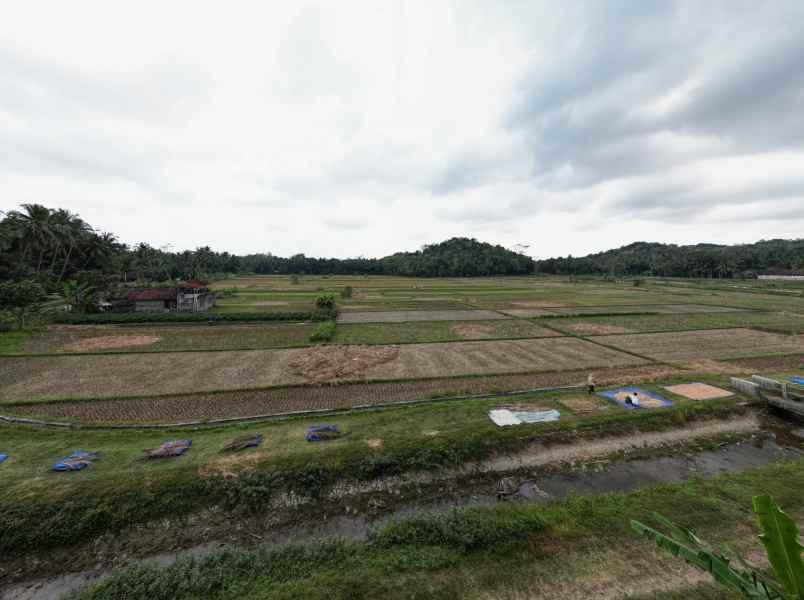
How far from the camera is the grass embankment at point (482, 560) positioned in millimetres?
7727

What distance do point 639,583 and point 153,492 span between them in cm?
1372

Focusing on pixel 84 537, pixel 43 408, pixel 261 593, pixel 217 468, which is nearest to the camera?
pixel 261 593

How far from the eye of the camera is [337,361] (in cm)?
2433

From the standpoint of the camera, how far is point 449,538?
9.13 meters

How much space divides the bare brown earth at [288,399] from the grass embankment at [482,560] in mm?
8598

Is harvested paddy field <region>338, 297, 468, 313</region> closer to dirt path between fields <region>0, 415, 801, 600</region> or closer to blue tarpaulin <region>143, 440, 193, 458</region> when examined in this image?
blue tarpaulin <region>143, 440, 193, 458</region>

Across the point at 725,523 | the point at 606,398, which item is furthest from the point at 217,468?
the point at 606,398

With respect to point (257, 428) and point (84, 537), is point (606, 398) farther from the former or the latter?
point (84, 537)

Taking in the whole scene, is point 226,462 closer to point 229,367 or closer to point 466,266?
point 229,367

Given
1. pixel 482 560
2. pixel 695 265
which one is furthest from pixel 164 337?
pixel 695 265

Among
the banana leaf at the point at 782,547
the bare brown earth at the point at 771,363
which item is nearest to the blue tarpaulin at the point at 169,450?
the banana leaf at the point at 782,547

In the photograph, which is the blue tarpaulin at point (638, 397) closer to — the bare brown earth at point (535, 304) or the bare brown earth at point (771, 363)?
the bare brown earth at point (771, 363)

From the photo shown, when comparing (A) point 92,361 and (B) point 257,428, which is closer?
(B) point 257,428

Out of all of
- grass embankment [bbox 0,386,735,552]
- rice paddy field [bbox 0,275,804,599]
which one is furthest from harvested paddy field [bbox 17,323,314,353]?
grass embankment [bbox 0,386,735,552]
